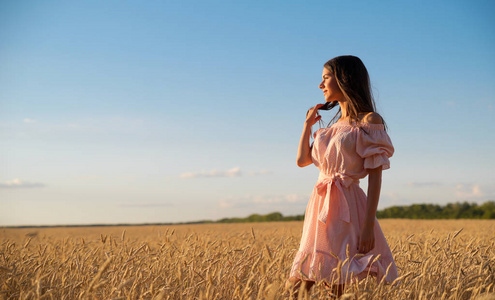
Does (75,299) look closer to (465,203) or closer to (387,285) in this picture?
(387,285)

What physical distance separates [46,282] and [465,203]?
3035 cm

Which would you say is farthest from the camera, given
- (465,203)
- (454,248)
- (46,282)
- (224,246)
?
(465,203)

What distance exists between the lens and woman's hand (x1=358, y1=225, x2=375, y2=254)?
3.01m

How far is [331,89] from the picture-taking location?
10.8 ft

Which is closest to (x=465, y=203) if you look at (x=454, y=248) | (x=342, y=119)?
(x=454, y=248)

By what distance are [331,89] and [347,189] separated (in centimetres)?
77

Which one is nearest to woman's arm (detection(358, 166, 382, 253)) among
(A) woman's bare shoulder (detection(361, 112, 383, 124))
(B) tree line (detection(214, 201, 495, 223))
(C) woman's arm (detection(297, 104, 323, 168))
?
(A) woman's bare shoulder (detection(361, 112, 383, 124))

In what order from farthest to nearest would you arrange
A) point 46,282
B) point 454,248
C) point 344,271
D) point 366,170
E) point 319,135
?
point 454,248, point 46,282, point 319,135, point 366,170, point 344,271

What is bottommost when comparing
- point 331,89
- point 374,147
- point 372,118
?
point 374,147

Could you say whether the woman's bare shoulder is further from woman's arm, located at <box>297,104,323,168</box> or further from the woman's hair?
woman's arm, located at <box>297,104,323,168</box>

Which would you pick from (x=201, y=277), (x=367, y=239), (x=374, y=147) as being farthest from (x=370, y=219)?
(x=201, y=277)

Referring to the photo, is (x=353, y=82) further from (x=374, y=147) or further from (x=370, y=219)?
(x=370, y=219)

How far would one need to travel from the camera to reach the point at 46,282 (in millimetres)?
3744

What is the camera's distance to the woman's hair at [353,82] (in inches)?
127
